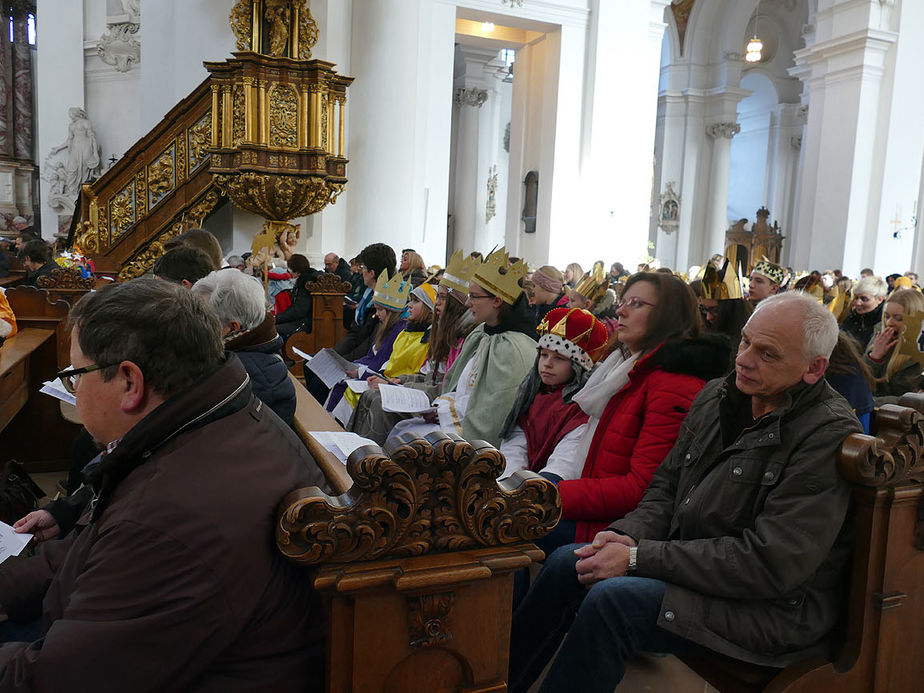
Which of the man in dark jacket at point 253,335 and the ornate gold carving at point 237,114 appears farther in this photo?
the ornate gold carving at point 237,114

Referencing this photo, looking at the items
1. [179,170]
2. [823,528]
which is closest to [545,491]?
[823,528]

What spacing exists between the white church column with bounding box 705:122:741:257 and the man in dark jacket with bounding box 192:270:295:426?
19078mm

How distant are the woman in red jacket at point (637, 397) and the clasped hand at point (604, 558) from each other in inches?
13.1

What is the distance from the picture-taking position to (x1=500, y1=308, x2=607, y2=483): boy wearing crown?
2.92 m

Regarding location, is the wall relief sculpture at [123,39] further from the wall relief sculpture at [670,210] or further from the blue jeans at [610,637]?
the blue jeans at [610,637]

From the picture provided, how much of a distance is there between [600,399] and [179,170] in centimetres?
781

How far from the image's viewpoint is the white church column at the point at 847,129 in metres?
12.9

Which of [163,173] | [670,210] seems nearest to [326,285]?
[163,173]

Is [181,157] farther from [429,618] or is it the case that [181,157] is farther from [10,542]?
[429,618]

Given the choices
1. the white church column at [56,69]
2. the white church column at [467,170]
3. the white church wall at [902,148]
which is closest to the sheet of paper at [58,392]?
the white church wall at [902,148]

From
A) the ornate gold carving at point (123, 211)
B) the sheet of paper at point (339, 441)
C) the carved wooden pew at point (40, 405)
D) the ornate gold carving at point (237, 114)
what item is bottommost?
the carved wooden pew at point (40, 405)

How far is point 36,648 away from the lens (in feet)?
4.03

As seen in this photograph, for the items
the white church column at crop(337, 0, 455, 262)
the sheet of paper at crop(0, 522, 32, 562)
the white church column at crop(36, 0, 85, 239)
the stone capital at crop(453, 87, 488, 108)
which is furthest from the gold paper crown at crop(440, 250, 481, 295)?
the white church column at crop(36, 0, 85, 239)

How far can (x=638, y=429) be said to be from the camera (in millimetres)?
2600
